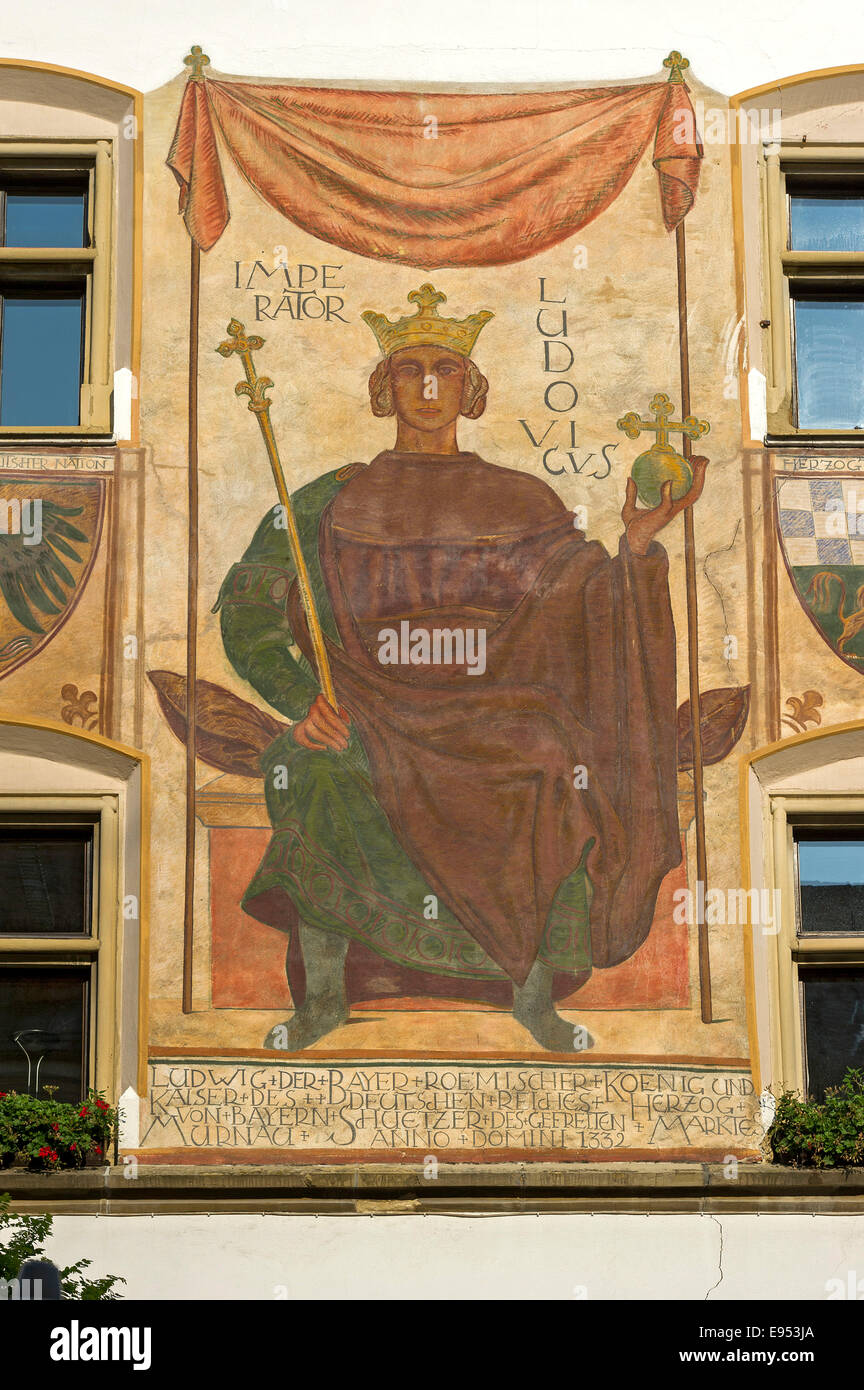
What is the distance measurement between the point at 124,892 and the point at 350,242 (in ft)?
9.14

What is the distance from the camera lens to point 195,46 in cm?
848

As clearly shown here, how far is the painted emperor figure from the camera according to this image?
7645 millimetres

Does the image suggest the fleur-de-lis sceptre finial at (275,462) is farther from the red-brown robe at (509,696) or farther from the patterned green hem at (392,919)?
the patterned green hem at (392,919)

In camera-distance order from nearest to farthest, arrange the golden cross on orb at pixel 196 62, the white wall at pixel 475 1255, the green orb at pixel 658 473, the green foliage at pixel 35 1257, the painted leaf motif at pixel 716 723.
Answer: the green foliage at pixel 35 1257 → the white wall at pixel 475 1255 → the painted leaf motif at pixel 716 723 → the green orb at pixel 658 473 → the golden cross on orb at pixel 196 62

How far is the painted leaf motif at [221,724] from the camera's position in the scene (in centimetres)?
782

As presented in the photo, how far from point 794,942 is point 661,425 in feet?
6.92

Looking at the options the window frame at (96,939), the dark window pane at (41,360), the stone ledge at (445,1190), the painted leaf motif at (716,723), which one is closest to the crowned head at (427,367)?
the dark window pane at (41,360)

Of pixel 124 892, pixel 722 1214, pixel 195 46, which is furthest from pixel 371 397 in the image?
pixel 722 1214

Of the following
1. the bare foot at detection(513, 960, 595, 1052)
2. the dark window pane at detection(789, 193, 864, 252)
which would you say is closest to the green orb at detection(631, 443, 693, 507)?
the dark window pane at detection(789, 193, 864, 252)

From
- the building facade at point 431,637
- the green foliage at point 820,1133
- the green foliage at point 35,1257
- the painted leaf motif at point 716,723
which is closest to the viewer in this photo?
the green foliage at point 35,1257

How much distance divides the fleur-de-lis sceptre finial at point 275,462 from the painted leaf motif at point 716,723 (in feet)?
4.43

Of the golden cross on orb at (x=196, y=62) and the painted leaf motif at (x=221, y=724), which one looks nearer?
the painted leaf motif at (x=221, y=724)

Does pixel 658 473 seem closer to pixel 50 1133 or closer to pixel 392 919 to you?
pixel 392 919

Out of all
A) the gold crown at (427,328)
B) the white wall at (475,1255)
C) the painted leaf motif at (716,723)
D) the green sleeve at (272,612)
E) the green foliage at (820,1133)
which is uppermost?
the gold crown at (427,328)
